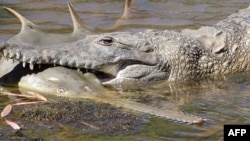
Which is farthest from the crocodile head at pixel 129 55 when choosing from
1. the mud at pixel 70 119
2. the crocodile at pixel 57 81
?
the mud at pixel 70 119

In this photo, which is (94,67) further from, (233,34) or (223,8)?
(223,8)

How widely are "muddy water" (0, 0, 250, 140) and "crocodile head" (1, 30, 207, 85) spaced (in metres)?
0.23

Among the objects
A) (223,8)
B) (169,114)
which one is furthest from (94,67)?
(223,8)

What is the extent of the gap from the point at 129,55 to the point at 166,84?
514 mm

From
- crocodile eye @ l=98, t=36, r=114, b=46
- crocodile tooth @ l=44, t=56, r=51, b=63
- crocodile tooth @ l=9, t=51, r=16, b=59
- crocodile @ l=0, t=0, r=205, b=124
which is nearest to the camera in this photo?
crocodile @ l=0, t=0, r=205, b=124

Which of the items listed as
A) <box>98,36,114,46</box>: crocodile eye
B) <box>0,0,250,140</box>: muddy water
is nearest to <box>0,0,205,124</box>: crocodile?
<box>0,0,250,140</box>: muddy water

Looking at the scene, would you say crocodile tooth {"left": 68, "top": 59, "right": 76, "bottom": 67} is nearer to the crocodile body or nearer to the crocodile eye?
the crocodile body

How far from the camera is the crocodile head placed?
660 cm

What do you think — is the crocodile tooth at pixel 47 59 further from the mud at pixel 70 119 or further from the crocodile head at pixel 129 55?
the mud at pixel 70 119

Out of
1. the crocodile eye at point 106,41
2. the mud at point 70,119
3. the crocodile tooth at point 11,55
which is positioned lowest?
the mud at point 70,119

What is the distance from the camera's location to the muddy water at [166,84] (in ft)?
17.1

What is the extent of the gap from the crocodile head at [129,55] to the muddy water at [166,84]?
23 centimetres

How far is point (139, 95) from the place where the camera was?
644 cm

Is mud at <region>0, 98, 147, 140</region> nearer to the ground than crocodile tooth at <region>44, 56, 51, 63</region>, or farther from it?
nearer to the ground
